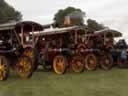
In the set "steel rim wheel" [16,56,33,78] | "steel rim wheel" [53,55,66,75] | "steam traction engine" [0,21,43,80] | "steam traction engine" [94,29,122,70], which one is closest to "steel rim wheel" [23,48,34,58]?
"steam traction engine" [0,21,43,80]

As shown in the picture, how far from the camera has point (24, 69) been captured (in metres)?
12.2

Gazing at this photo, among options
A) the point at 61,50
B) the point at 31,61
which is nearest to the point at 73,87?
the point at 31,61

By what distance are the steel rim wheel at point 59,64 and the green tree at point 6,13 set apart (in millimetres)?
24872

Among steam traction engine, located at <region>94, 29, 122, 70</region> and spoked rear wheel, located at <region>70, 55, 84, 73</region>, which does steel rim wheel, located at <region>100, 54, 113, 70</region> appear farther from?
spoked rear wheel, located at <region>70, 55, 84, 73</region>

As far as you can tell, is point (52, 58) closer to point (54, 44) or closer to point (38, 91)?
point (54, 44)

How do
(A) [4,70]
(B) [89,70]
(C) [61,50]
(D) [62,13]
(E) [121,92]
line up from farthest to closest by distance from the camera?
(D) [62,13] → (B) [89,70] → (C) [61,50] → (A) [4,70] → (E) [121,92]

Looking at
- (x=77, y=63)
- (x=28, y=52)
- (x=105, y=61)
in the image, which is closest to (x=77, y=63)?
(x=77, y=63)

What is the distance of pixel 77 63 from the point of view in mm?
15773

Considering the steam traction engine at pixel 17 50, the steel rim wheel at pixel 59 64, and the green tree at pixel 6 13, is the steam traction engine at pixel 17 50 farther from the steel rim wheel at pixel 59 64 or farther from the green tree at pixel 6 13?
the green tree at pixel 6 13

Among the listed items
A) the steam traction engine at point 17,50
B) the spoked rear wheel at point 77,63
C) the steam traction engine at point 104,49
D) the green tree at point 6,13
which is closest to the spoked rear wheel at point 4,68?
the steam traction engine at point 17,50

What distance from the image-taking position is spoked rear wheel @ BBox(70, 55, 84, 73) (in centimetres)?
1567

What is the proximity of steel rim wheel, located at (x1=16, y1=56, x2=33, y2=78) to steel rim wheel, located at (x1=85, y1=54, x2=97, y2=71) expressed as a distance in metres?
4.82

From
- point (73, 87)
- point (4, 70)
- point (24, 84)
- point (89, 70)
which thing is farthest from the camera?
point (89, 70)

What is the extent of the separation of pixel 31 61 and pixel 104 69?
600 centimetres
